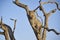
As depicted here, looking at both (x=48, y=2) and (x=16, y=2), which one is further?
(x=48, y=2)

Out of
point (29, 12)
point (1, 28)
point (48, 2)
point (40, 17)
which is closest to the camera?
point (1, 28)

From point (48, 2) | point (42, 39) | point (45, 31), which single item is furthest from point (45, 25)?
point (48, 2)

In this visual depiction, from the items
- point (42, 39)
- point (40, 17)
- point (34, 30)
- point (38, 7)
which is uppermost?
point (38, 7)

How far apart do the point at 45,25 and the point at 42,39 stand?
0.81 m

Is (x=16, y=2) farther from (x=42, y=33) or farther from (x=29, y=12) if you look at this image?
(x=42, y=33)

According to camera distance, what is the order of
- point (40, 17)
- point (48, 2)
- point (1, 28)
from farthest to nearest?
point (48, 2), point (40, 17), point (1, 28)

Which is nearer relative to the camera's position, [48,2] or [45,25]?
[45,25]

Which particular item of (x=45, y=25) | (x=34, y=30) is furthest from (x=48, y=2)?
(x=34, y=30)

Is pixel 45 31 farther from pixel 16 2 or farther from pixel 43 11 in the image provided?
pixel 16 2

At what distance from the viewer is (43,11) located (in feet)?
24.3

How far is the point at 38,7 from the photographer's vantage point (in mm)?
7328

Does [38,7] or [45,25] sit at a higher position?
[38,7]

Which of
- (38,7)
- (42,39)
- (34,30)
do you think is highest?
(38,7)

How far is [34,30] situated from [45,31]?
60cm
